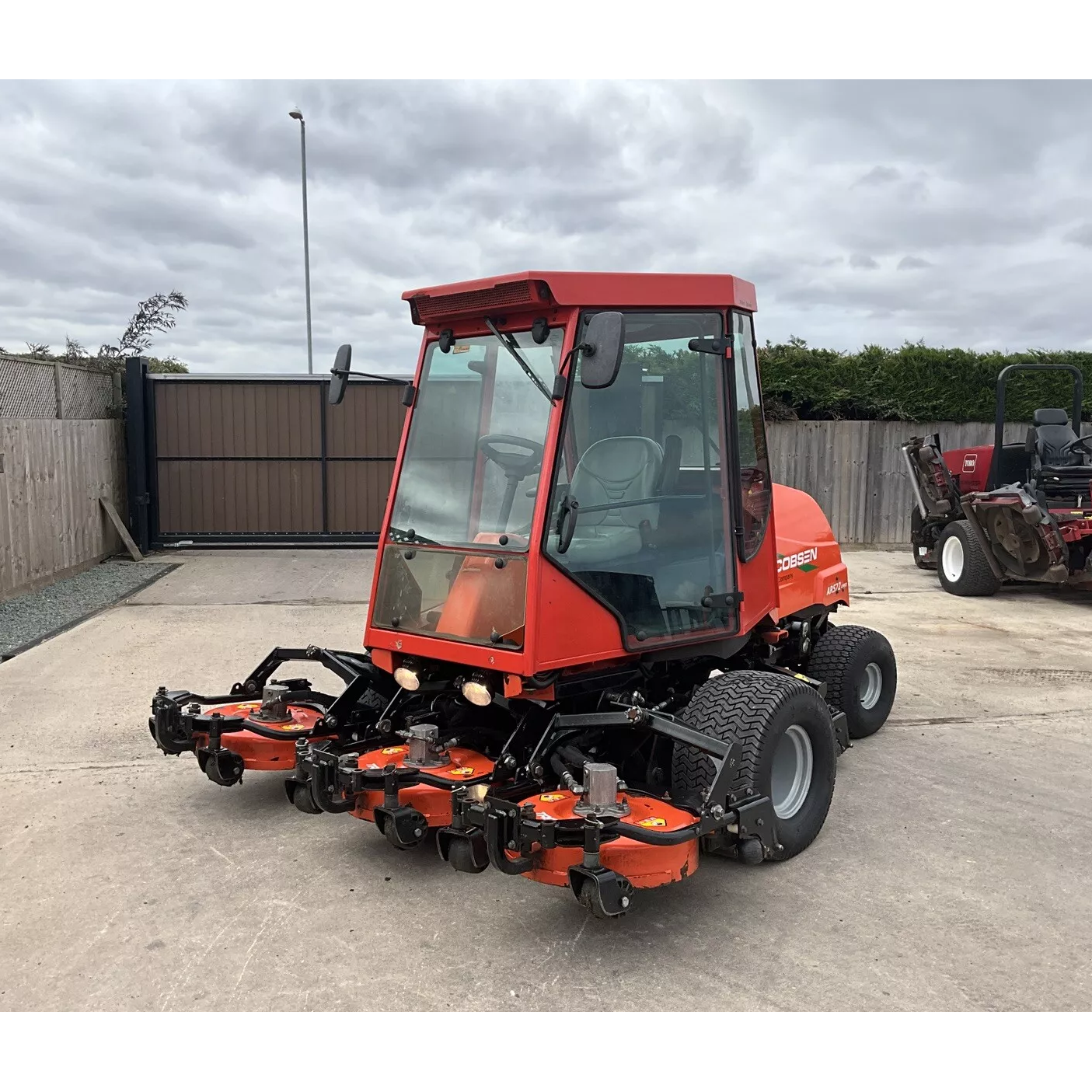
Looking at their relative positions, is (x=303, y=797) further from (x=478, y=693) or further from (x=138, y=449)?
(x=138, y=449)

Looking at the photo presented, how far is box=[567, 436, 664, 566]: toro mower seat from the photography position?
12.4ft

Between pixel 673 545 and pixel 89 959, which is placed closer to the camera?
pixel 89 959

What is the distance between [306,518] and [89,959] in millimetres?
11062

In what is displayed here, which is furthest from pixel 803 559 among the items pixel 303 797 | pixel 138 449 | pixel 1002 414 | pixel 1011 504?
pixel 138 449

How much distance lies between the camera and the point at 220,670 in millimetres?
7070

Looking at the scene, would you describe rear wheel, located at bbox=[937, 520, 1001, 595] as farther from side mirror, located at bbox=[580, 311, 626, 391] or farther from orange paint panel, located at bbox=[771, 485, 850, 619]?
side mirror, located at bbox=[580, 311, 626, 391]

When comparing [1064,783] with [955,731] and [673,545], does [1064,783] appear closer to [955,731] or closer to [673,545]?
[955,731]

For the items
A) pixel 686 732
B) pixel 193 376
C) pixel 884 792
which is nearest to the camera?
pixel 686 732

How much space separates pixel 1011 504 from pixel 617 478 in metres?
7.78

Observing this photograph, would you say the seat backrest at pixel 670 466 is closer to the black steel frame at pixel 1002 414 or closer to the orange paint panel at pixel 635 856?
the orange paint panel at pixel 635 856

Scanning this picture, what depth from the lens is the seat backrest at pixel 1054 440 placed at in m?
10.8

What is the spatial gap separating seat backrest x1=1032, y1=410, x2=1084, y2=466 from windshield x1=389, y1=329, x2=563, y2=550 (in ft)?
28.6
